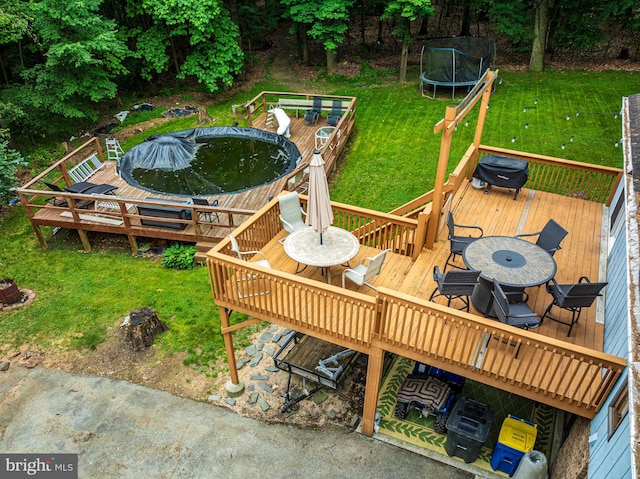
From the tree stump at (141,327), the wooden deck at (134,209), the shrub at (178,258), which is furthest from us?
the shrub at (178,258)

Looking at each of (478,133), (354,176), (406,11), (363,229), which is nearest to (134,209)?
(354,176)

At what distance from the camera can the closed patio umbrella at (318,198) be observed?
6.84m

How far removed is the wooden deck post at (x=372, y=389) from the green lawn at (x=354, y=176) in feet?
10.6

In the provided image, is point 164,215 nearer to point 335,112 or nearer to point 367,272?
point 367,272

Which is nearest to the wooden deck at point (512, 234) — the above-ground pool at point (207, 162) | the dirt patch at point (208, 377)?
the dirt patch at point (208, 377)

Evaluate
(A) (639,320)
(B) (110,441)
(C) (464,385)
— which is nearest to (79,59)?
(B) (110,441)

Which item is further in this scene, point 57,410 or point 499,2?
point 499,2

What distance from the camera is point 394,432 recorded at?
276 inches

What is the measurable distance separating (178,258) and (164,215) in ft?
3.79

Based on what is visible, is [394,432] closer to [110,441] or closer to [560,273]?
[560,273]

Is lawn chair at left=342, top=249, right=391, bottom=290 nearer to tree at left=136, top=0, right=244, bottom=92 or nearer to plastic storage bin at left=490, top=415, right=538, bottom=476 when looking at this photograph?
plastic storage bin at left=490, top=415, right=538, bottom=476

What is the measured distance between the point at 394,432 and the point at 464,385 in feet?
5.34

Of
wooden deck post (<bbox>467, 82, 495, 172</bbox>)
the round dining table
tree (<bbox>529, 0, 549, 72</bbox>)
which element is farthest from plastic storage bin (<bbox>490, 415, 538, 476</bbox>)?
tree (<bbox>529, 0, 549, 72</bbox>)

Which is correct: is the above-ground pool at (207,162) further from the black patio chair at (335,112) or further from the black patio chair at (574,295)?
the black patio chair at (574,295)
